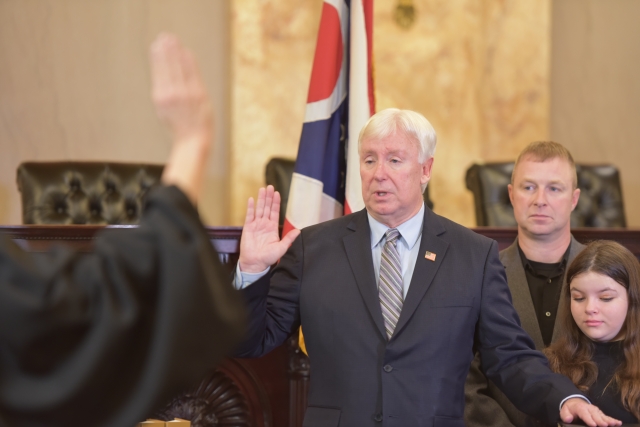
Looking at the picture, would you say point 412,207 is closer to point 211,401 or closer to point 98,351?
point 211,401

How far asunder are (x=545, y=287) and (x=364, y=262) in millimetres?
999

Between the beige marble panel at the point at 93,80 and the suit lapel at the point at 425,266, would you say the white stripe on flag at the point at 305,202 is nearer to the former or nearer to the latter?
the suit lapel at the point at 425,266

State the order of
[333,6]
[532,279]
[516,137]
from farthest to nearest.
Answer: [516,137], [333,6], [532,279]

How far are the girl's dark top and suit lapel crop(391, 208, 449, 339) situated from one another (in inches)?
27.9

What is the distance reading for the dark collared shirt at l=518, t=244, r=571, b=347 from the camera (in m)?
3.25

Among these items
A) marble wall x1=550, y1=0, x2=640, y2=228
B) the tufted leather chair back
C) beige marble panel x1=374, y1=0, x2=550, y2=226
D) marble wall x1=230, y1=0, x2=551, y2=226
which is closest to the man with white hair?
the tufted leather chair back

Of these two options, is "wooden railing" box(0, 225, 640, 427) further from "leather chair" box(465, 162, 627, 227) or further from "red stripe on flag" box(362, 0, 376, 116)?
"leather chair" box(465, 162, 627, 227)

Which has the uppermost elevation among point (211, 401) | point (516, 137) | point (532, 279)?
point (516, 137)

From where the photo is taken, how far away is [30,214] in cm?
480

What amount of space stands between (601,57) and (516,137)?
1.24 m

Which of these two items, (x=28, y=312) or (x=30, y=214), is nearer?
(x=28, y=312)

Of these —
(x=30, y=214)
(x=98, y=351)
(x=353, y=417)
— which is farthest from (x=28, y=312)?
(x=30, y=214)

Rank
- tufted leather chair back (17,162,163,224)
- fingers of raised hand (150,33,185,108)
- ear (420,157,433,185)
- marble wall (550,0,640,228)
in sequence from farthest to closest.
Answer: marble wall (550,0,640,228) → tufted leather chair back (17,162,163,224) → ear (420,157,433,185) → fingers of raised hand (150,33,185,108)

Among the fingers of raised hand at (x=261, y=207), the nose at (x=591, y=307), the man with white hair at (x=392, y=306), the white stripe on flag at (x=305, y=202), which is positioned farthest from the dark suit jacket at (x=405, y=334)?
the white stripe on flag at (x=305, y=202)
